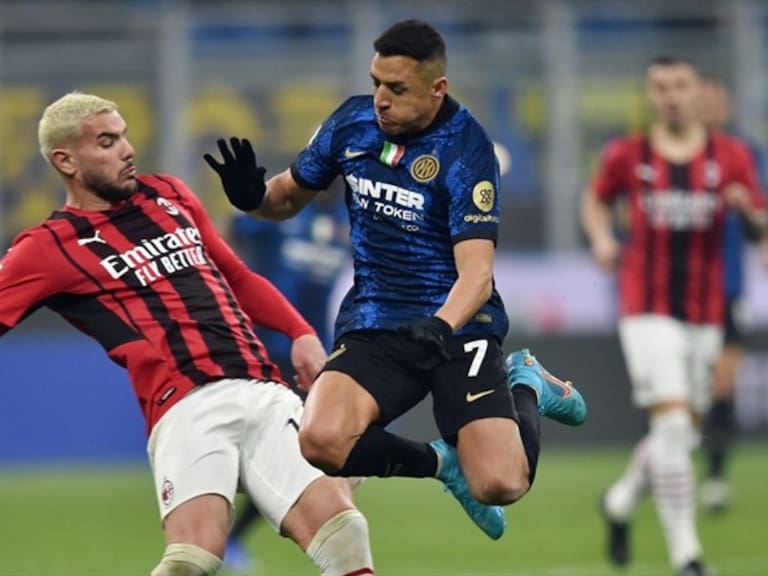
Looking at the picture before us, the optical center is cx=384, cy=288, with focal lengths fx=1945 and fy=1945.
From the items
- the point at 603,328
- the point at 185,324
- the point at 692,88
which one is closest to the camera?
the point at 185,324

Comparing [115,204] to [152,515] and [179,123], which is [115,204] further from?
[179,123]

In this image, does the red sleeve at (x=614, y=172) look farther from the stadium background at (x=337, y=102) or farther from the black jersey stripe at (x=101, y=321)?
the stadium background at (x=337, y=102)

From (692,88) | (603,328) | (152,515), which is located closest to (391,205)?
(692,88)

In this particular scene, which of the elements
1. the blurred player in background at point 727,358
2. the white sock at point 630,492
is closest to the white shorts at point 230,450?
the white sock at point 630,492

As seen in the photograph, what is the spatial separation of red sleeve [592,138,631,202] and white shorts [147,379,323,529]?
4339mm

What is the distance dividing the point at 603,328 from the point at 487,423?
33.8 feet

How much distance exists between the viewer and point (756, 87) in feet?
62.1

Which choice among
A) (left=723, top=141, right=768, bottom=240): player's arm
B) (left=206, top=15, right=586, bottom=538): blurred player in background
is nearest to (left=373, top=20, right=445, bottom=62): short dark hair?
(left=206, top=15, right=586, bottom=538): blurred player in background

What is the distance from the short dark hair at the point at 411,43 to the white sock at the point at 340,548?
1618mm

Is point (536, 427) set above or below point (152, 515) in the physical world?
above

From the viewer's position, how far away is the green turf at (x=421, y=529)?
10.4 m

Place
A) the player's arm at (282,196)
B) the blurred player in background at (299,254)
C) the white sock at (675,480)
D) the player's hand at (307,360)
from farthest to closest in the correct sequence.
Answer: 1. the blurred player in background at (299,254)
2. the white sock at (675,480)
3. the player's arm at (282,196)
4. the player's hand at (307,360)

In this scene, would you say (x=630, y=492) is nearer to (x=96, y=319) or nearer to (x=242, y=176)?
(x=242, y=176)

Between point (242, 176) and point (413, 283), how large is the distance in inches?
28.8
